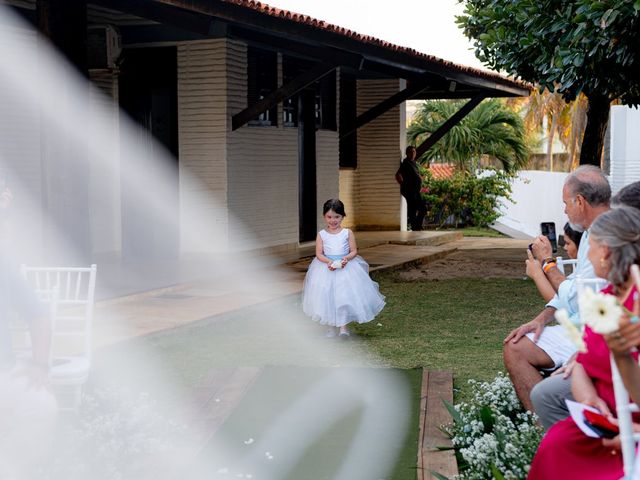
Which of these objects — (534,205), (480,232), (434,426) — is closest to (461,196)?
(480,232)

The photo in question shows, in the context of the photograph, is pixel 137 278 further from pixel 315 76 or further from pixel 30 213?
pixel 315 76

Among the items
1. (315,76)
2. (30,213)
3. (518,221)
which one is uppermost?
(315,76)

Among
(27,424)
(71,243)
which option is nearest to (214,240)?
(71,243)

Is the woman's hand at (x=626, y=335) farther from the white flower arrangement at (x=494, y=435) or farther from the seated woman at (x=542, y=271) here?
the seated woman at (x=542, y=271)

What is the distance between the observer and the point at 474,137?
27875mm

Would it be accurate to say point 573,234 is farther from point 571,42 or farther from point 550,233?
point 571,42

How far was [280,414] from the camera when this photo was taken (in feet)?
20.7

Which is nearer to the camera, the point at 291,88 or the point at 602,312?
the point at 602,312

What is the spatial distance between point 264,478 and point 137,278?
6.87 metres

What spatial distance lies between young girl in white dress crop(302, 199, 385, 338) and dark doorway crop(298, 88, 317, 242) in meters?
7.99

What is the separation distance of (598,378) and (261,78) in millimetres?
12001

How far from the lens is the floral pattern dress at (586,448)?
129 inches

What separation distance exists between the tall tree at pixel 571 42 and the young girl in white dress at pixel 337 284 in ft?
8.38

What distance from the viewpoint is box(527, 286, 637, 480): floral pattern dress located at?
10.7 ft
